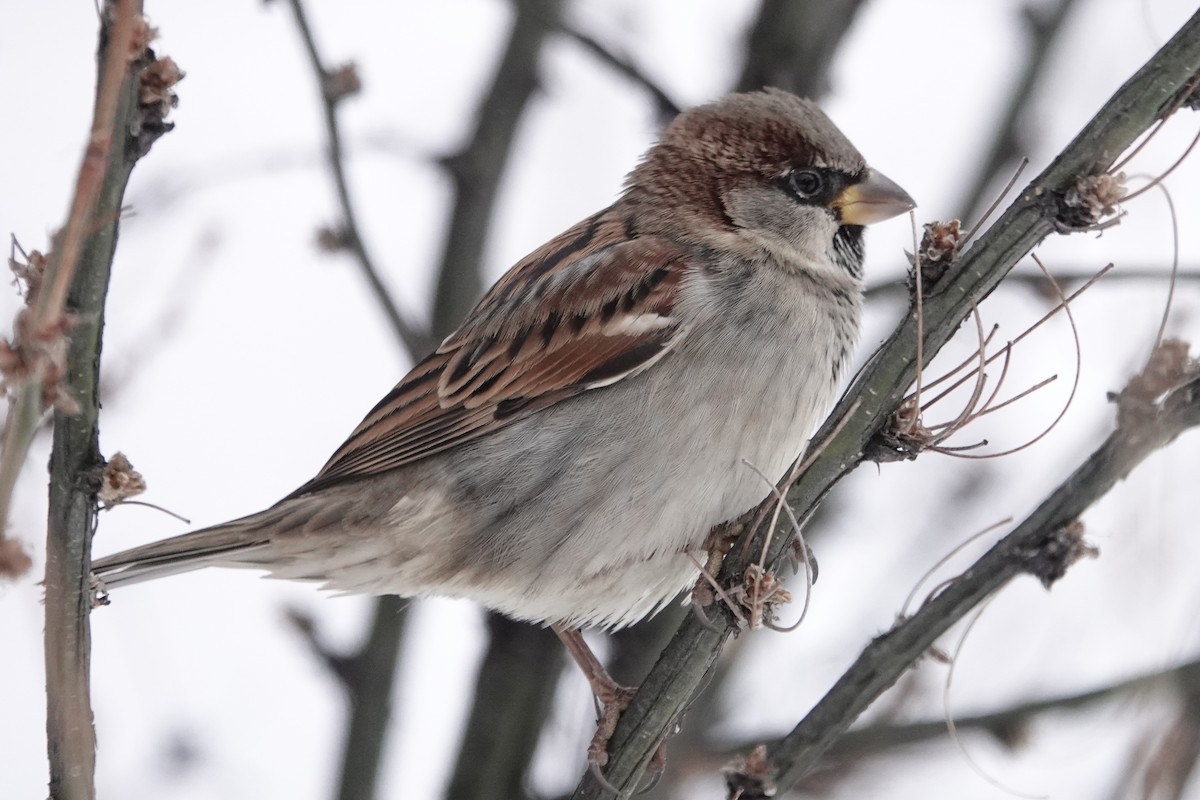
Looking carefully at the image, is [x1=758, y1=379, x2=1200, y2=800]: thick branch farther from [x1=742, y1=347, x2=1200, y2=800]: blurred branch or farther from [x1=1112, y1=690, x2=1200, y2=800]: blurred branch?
Answer: [x1=1112, y1=690, x2=1200, y2=800]: blurred branch

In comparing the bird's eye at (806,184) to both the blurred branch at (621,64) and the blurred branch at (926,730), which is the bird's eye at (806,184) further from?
the blurred branch at (926,730)

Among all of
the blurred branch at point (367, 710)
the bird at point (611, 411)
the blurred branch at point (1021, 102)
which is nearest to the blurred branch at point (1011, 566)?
the bird at point (611, 411)

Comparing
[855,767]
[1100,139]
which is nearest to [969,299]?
[1100,139]

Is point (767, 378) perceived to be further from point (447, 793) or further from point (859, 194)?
point (447, 793)

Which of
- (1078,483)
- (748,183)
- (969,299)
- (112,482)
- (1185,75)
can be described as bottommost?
(1078,483)

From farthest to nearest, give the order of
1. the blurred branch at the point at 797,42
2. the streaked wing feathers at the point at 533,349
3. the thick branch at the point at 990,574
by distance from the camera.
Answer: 1. the blurred branch at the point at 797,42
2. the streaked wing feathers at the point at 533,349
3. the thick branch at the point at 990,574

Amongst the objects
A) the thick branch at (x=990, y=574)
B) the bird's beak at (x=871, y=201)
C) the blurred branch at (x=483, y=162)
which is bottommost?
the thick branch at (x=990, y=574)

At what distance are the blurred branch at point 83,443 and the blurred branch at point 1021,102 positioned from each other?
3.30 meters

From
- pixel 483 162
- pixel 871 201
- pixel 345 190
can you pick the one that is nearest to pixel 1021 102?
pixel 871 201

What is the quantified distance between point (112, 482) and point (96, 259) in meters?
0.35

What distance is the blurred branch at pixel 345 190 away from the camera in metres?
3.60

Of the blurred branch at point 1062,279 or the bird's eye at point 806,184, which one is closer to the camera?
the blurred branch at point 1062,279

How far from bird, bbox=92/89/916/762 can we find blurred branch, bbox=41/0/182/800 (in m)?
1.35

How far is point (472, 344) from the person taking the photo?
3996mm
